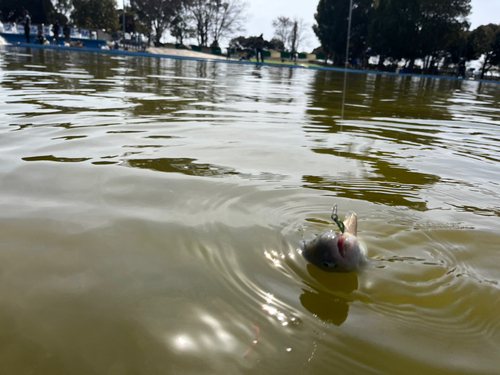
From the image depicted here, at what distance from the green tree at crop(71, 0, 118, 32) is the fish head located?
164 ft

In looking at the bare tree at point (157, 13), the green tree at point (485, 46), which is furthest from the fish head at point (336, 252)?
the bare tree at point (157, 13)

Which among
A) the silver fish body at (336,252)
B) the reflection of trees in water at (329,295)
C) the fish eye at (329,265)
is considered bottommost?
the reflection of trees in water at (329,295)

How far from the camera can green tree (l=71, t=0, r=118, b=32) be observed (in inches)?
1692

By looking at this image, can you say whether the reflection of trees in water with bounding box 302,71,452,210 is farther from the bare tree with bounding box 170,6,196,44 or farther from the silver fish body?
the bare tree with bounding box 170,6,196,44

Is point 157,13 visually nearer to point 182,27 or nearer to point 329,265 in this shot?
point 182,27

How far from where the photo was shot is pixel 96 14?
43.6 meters

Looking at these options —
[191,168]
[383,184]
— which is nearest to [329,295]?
[383,184]

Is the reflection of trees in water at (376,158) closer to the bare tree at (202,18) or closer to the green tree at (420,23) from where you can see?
the green tree at (420,23)

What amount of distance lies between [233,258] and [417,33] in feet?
125

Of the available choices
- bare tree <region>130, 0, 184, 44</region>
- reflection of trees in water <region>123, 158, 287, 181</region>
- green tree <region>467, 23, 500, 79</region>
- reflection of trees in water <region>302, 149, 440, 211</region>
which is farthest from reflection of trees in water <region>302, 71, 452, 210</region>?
bare tree <region>130, 0, 184, 44</region>

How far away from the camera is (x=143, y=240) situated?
1694mm

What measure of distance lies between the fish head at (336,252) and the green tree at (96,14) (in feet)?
164

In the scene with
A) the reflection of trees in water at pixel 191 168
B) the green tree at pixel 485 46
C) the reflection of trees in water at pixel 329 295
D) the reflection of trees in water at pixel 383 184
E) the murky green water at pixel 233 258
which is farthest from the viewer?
the green tree at pixel 485 46

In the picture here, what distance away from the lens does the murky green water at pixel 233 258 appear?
1.11 meters
